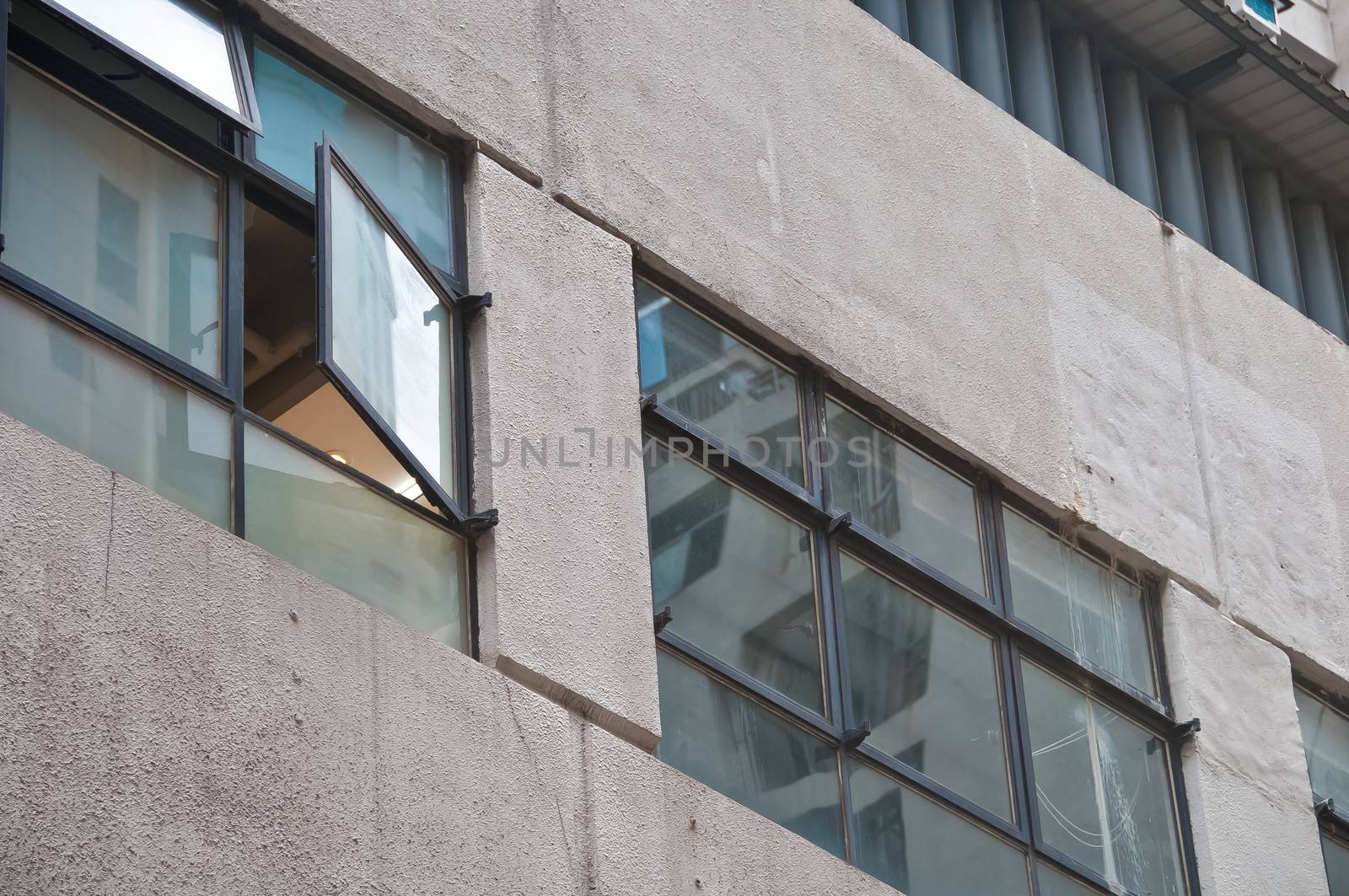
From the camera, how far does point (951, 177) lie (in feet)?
37.4

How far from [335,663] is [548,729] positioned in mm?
1015

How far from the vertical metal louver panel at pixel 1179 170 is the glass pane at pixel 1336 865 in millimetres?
4029

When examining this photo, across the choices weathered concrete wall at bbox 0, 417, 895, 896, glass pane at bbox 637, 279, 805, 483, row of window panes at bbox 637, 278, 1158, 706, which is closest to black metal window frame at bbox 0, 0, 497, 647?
weathered concrete wall at bbox 0, 417, 895, 896

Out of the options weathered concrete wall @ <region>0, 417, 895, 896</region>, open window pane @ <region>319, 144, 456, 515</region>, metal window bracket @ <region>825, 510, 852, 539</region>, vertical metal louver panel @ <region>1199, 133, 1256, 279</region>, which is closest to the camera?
weathered concrete wall @ <region>0, 417, 895, 896</region>

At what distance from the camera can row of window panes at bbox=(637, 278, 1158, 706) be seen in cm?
955

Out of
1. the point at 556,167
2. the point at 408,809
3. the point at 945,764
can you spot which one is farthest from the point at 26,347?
the point at 945,764

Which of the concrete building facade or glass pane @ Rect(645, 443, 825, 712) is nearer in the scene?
the concrete building facade

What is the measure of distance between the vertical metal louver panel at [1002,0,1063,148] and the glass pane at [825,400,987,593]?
3.19 meters

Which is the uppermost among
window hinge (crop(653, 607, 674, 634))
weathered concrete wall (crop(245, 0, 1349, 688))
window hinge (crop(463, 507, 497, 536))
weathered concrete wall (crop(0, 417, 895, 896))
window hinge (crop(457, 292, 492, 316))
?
weathered concrete wall (crop(245, 0, 1349, 688))

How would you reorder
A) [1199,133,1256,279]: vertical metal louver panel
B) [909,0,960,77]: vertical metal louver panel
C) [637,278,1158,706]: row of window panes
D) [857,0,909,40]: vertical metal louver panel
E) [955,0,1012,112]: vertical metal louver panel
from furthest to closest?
[1199,133,1256,279]: vertical metal louver panel < [955,0,1012,112]: vertical metal louver panel < [909,0,960,77]: vertical metal louver panel < [857,0,909,40]: vertical metal louver panel < [637,278,1158,706]: row of window panes

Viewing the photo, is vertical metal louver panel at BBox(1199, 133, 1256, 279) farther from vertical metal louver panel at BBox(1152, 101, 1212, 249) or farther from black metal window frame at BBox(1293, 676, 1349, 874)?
black metal window frame at BBox(1293, 676, 1349, 874)

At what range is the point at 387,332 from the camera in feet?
25.2

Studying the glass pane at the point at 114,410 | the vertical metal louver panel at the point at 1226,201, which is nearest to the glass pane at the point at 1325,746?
the vertical metal louver panel at the point at 1226,201

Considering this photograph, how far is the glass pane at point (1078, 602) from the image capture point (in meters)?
10.8
